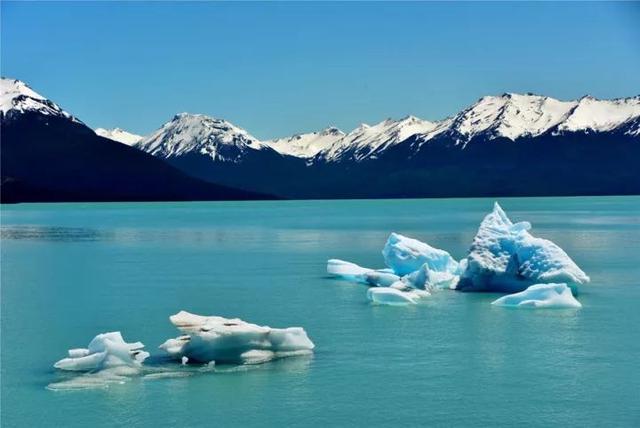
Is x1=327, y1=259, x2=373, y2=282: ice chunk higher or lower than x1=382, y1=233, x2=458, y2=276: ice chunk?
above

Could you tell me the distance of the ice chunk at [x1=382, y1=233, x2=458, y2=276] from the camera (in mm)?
26062

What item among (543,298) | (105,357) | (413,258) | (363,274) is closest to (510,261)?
(543,298)

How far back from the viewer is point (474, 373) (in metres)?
14.5

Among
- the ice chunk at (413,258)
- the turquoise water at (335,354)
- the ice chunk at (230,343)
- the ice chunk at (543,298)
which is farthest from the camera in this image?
the ice chunk at (413,258)

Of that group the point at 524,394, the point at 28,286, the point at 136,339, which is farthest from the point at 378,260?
the point at 524,394

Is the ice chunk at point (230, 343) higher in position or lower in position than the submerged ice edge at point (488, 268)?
lower

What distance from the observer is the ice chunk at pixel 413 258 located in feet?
85.5

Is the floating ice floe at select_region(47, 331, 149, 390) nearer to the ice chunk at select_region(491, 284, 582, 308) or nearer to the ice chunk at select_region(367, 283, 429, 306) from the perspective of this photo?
the ice chunk at select_region(367, 283, 429, 306)

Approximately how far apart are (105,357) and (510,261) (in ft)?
43.2

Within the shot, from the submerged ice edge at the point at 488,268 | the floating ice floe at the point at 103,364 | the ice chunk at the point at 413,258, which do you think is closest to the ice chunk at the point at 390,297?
the submerged ice edge at the point at 488,268

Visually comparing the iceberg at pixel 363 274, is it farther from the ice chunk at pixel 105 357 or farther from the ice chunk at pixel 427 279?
the ice chunk at pixel 105 357

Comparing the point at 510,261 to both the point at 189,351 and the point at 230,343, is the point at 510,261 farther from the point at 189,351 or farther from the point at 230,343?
the point at 189,351

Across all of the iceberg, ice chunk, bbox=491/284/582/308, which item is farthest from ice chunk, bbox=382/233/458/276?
ice chunk, bbox=491/284/582/308

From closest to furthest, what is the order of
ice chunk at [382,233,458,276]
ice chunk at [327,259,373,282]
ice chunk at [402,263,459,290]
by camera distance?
1. ice chunk at [402,263,459,290]
2. ice chunk at [382,233,458,276]
3. ice chunk at [327,259,373,282]
